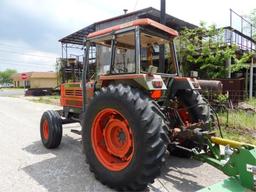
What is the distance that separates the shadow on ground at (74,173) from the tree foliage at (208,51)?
27.9 ft

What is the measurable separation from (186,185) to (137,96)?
1490 millimetres

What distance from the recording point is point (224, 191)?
2.94 meters

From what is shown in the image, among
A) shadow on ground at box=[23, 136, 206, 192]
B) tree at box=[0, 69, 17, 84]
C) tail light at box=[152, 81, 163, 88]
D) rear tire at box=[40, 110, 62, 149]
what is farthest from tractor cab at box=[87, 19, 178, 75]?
tree at box=[0, 69, 17, 84]

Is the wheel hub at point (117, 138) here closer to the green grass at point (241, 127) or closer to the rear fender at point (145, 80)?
the rear fender at point (145, 80)

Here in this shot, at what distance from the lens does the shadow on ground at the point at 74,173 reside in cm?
380

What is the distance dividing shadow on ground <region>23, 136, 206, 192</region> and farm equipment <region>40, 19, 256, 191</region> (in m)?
0.26

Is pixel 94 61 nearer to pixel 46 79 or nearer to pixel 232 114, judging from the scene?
pixel 232 114

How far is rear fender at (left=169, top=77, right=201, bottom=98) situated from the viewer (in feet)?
14.6

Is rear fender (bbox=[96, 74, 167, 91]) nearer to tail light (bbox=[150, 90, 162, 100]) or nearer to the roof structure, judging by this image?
tail light (bbox=[150, 90, 162, 100])

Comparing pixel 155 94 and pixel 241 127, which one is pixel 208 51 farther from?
pixel 155 94

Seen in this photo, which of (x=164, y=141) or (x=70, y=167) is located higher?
(x=164, y=141)

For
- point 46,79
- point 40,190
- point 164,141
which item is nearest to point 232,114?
point 164,141

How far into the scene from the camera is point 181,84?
4.51 meters

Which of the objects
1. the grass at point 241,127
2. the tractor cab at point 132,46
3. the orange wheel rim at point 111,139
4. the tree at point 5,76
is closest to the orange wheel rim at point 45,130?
the tractor cab at point 132,46
